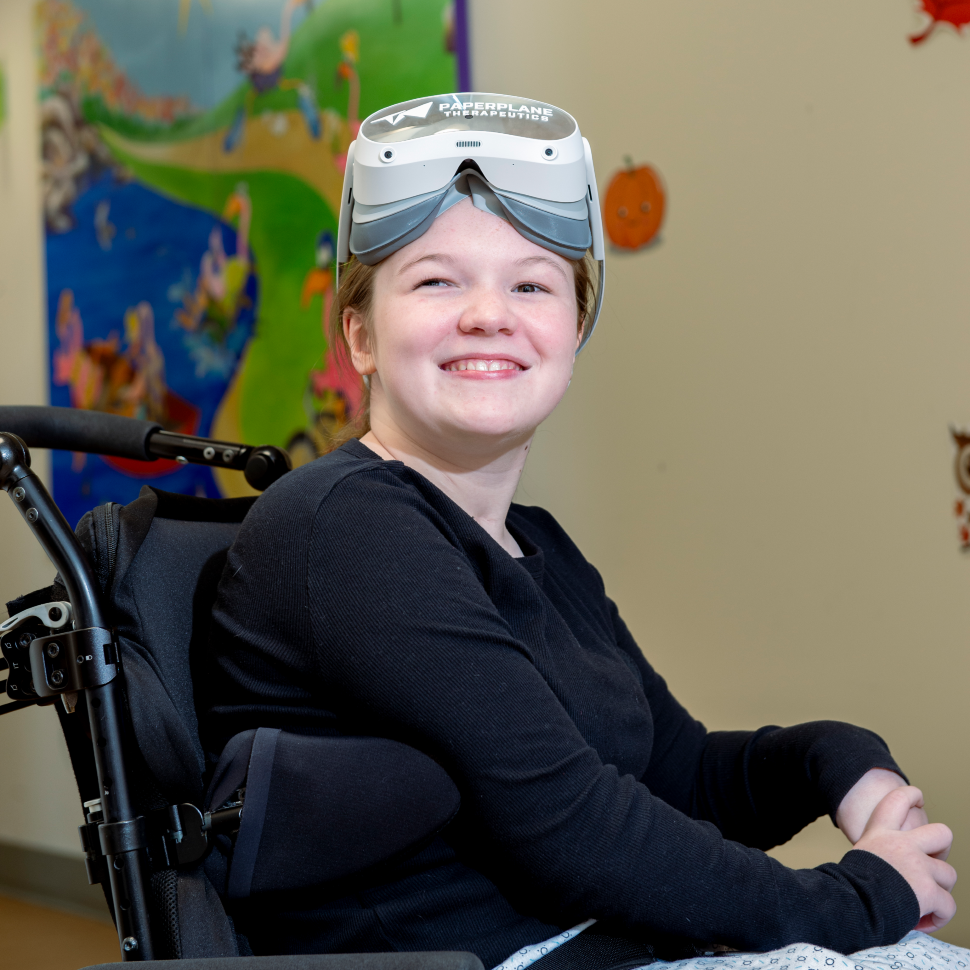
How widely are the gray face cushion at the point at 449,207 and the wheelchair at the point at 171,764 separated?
1.11 feet

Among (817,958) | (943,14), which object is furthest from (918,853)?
(943,14)

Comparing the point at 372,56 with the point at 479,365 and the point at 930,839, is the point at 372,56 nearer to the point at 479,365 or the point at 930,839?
the point at 479,365

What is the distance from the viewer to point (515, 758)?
891mm

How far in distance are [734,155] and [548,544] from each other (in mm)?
1082

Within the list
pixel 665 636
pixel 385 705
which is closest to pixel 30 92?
pixel 665 636

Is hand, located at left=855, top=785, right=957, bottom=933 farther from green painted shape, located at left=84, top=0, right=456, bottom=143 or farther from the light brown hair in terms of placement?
green painted shape, located at left=84, top=0, right=456, bottom=143

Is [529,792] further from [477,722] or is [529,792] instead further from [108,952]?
[108,952]

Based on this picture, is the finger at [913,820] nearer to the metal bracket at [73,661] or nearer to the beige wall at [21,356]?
the metal bracket at [73,661]

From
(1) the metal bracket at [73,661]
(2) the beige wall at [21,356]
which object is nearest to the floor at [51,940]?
(2) the beige wall at [21,356]

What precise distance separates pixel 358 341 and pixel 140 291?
2.30m

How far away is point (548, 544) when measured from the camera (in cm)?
132

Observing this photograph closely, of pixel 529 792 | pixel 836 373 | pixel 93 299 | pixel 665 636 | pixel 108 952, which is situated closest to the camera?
pixel 529 792

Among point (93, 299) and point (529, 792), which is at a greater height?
point (93, 299)

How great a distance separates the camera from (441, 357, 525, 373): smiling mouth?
111 centimetres
